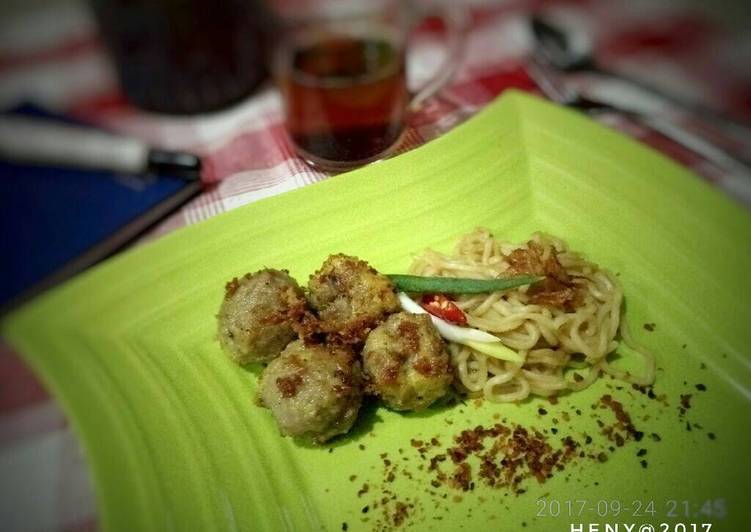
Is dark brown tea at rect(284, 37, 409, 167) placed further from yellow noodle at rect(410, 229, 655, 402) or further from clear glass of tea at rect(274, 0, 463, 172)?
yellow noodle at rect(410, 229, 655, 402)

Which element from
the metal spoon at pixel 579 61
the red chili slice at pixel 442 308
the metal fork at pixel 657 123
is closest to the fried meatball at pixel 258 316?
the red chili slice at pixel 442 308

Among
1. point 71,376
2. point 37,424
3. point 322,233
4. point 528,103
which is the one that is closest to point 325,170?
point 322,233

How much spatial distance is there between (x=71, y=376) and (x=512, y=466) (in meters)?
0.94

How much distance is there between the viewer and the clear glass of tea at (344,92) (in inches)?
70.1

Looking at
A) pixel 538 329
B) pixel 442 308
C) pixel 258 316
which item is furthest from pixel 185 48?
pixel 538 329

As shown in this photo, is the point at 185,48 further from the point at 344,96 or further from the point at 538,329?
the point at 538,329

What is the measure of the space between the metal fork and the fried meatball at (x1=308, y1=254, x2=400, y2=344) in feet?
3.70

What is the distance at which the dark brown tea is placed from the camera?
1.77 m

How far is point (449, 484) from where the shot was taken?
132cm

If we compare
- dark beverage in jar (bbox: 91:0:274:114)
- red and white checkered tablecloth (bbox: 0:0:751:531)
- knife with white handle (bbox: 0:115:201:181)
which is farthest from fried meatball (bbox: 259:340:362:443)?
dark beverage in jar (bbox: 91:0:274:114)

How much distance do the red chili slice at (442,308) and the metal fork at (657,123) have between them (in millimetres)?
966

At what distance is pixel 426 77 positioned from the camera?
252 cm

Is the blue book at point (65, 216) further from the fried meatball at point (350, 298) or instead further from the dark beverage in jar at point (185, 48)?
the fried meatball at point (350, 298)

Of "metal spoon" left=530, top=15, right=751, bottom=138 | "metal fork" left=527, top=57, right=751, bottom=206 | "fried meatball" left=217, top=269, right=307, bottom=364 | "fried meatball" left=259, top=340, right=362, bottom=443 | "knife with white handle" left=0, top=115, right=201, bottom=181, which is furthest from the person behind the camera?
"metal spoon" left=530, top=15, right=751, bottom=138
